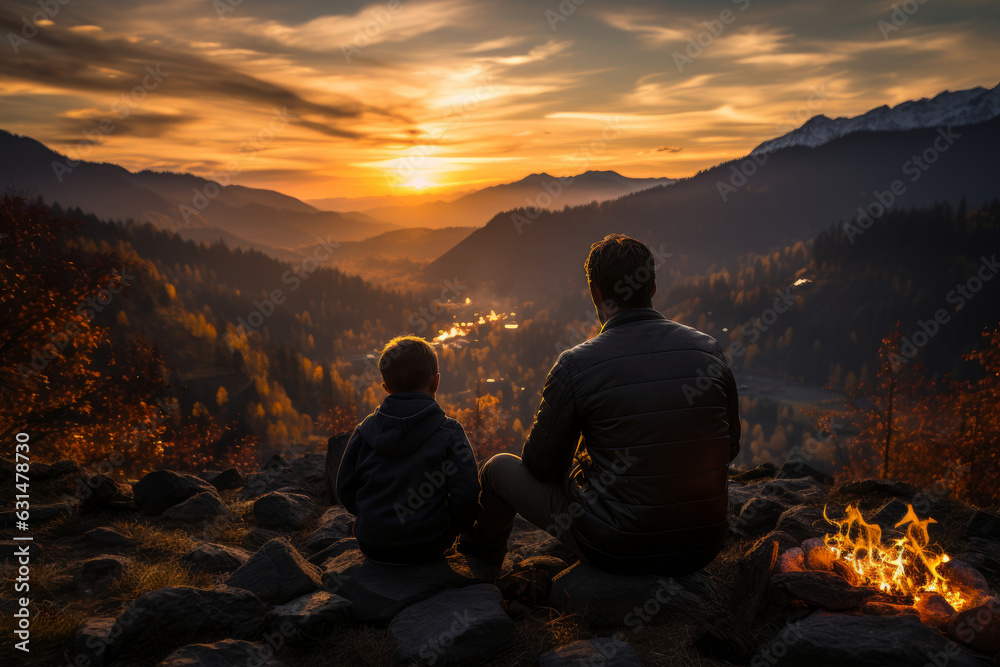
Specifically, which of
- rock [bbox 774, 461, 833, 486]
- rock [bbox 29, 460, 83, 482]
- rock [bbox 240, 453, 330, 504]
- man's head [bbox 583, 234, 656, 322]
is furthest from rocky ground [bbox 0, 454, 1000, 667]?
rock [bbox 774, 461, 833, 486]

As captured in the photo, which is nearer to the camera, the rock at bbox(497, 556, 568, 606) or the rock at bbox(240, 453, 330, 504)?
the rock at bbox(497, 556, 568, 606)

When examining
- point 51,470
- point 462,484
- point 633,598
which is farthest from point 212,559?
point 51,470

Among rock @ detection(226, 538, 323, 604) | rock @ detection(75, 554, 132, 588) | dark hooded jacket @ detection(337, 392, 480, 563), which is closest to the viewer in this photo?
dark hooded jacket @ detection(337, 392, 480, 563)

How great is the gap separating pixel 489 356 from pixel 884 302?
12769 cm

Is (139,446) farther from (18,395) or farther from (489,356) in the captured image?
(489,356)

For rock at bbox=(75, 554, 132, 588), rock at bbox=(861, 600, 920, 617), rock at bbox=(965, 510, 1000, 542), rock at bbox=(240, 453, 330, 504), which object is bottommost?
rock at bbox=(240, 453, 330, 504)

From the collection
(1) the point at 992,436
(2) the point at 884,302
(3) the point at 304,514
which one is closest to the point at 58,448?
(3) the point at 304,514

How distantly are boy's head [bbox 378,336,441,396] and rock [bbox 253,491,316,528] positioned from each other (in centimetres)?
403

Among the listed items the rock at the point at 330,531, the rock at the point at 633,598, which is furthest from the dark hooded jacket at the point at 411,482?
the rock at the point at 330,531

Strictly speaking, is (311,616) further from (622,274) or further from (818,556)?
(818,556)

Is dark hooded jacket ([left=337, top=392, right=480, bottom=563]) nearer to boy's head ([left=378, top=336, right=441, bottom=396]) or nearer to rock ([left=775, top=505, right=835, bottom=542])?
boy's head ([left=378, top=336, right=441, bottom=396])

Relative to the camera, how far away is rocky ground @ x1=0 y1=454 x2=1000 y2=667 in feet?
10.6

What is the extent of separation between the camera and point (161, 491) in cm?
734

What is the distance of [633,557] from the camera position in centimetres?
367
